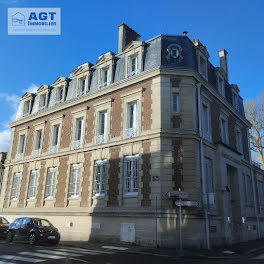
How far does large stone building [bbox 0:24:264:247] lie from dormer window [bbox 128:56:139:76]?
0.26 feet

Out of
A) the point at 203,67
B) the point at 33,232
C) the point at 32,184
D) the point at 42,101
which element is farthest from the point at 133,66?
the point at 32,184

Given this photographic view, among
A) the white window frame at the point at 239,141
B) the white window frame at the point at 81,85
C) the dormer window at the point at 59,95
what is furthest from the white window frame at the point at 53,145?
the white window frame at the point at 239,141

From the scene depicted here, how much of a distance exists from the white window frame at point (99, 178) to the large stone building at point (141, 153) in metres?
0.07

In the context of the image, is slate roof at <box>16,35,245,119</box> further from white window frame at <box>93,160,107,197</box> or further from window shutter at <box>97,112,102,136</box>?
white window frame at <box>93,160,107,197</box>

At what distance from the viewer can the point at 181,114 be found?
16.1 meters

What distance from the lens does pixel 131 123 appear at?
17594 millimetres

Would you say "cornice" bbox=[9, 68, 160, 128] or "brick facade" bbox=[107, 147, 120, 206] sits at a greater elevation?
"cornice" bbox=[9, 68, 160, 128]

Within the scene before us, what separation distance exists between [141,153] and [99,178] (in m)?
3.54

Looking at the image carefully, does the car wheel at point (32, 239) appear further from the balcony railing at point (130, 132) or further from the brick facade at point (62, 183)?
the balcony railing at point (130, 132)

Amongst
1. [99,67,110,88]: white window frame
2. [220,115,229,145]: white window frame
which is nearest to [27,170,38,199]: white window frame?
[99,67,110,88]: white window frame

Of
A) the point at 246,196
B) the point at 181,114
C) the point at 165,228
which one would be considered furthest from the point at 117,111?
the point at 246,196

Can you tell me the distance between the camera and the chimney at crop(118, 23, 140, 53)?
20.9 meters

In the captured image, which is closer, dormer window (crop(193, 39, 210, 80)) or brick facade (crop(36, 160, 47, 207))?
dormer window (crop(193, 39, 210, 80))

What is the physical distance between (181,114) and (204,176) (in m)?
3.71
